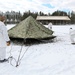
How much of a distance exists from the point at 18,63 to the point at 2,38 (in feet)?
2.95

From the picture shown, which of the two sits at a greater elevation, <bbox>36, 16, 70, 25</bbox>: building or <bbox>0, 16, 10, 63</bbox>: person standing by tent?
<bbox>0, 16, 10, 63</bbox>: person standing by tent

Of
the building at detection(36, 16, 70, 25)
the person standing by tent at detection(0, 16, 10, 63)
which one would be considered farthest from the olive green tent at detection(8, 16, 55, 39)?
the building at detection(36, 16, 70, 25)

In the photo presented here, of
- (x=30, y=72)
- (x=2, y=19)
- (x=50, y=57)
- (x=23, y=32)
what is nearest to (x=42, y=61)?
(x=50, y=57)

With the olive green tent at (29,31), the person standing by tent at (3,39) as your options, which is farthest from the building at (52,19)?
the person standing by tent at (3,39)

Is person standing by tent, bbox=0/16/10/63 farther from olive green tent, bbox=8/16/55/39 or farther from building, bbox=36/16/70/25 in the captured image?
building, bbox=36/16/70/25

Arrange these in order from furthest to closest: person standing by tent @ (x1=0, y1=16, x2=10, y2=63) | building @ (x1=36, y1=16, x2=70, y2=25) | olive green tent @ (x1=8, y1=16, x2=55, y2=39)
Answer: building @ (x1=36, y1=16, x2=70, y2=25) < olive green tent @ (x1=8, y1=16, x2=55, y2=39) < person standing by tent @ (x1=0, y1=16, x2=10, y2=63)

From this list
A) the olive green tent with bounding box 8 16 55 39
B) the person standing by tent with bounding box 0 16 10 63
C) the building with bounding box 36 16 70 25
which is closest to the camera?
the person standing by tent with bounding box 0 16 10 63

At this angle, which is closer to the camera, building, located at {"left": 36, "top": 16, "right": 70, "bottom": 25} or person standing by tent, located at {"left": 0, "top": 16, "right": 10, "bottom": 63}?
person standing by tent, located at {"left": 0, "top": 16, "right": 10, "bottom": 63}

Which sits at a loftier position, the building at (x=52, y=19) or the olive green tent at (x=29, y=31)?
the olive green tent at (x=29, y=31)

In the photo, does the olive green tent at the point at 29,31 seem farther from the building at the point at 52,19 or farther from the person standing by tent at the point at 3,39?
the building at the point at 52,19

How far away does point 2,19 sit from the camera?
229 inches

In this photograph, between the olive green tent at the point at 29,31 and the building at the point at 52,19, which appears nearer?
the olive green tent at the point at 29,31

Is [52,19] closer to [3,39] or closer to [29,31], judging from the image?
[29,31]

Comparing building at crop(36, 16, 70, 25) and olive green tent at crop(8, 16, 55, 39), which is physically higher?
olive green tent at crop(8, 16, 55, 39)
